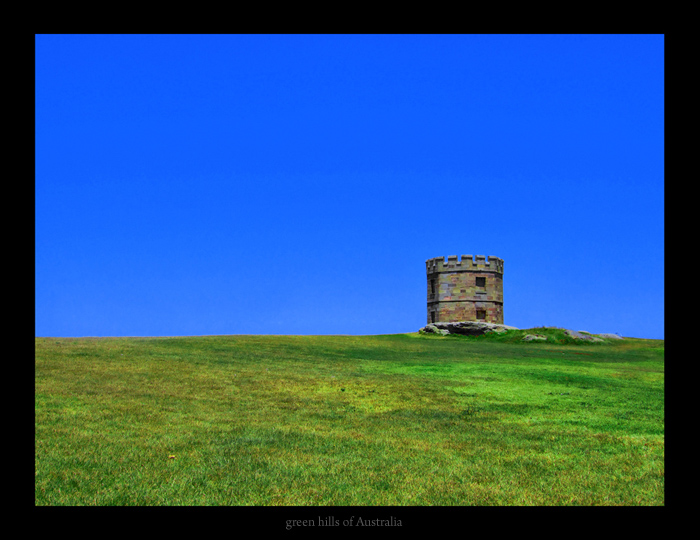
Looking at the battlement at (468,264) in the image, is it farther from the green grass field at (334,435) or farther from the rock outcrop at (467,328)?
the green grass field at (334,435)

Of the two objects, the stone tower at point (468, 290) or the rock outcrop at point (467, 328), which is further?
the stone tower at point (468, 290)

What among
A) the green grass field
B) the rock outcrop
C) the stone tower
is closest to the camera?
the green grass field

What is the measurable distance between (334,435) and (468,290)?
4289 cm

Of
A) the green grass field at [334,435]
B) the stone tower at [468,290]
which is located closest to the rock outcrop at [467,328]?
the stone tower at [468,290]

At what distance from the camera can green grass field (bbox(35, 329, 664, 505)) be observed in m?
6.88

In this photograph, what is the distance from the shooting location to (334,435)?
9.86m

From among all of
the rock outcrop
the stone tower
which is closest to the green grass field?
the rock outcrop

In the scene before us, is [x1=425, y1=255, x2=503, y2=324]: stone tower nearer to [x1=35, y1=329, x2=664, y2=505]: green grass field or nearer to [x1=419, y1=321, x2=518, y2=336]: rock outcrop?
[x1=419, y1=321, x2=518, y2=336]: rock outcrop

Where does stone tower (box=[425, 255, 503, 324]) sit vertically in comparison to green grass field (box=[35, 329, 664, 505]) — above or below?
above

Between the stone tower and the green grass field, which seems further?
the stone tower

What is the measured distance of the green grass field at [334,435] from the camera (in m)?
6.88
